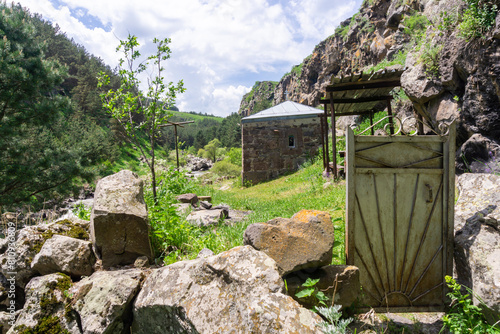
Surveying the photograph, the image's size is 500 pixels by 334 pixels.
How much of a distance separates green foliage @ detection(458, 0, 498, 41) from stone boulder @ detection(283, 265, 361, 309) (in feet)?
15.5

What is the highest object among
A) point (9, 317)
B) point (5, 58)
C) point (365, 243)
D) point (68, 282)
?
point (5, 58)

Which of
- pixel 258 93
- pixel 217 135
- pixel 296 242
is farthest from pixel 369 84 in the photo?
pixel 258 93

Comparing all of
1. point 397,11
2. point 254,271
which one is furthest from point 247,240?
point 397,11

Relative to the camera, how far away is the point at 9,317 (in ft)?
8.70

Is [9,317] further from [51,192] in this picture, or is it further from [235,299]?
[51,192]

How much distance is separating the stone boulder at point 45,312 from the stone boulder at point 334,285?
1.87 meters

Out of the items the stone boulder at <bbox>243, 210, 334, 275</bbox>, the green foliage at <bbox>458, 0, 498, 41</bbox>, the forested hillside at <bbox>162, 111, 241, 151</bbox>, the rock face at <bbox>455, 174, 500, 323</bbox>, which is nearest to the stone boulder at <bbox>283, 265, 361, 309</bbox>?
the stone boulder at <bbox>243, 210, 334, 275</bbox>

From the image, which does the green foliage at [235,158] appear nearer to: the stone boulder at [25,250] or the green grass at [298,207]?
the green grass at [298,207]

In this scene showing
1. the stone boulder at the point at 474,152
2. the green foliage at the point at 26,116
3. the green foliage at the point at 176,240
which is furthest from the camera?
the green foliage at the point at 26,116

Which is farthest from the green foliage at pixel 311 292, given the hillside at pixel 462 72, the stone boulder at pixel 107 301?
the hillside at pixel 462 72

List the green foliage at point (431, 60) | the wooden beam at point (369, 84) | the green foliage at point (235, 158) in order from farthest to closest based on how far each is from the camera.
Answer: the green foliage at point (235, 158) < the wooden beam at point (369, 84) < the green foliage at point (431, 60)

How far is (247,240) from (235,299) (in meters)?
0.80

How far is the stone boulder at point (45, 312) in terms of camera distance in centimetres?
230

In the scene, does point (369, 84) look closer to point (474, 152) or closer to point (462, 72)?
point (462, 72)
